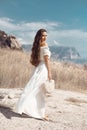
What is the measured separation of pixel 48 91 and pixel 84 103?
13.2 ft

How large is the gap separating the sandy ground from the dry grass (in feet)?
12.0

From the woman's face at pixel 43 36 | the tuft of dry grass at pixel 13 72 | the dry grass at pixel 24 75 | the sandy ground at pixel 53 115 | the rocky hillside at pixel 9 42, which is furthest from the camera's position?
the rocky hillside at pixel 9 42

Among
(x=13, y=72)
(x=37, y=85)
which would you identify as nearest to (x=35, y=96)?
(x=37, y=85)

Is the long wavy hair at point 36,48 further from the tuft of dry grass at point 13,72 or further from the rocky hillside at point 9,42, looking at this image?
the rocky hillside at point 9,42

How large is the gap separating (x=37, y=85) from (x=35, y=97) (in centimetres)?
31

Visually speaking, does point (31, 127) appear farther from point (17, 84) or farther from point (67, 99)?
point (17, 84)

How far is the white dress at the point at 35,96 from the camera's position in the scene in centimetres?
1063

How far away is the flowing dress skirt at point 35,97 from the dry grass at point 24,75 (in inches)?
294

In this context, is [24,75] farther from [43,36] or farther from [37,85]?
[43,36]

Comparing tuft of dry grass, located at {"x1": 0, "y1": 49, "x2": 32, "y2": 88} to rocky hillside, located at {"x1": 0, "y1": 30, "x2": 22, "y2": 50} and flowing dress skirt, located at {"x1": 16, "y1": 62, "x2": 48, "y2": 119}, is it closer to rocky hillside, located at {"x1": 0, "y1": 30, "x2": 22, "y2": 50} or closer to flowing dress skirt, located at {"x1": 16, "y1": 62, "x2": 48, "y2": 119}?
flowing dress skirt, located at {"x1": 16, "y1": 62, "x2": 48, "y2": 119}

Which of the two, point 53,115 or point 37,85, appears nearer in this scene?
point 37,85

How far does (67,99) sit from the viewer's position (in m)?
14.8

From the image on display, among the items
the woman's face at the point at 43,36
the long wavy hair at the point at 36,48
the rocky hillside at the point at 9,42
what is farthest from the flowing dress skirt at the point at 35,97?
the rocky hillside at the point at 9,42

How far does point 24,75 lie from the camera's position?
63.3 ft
